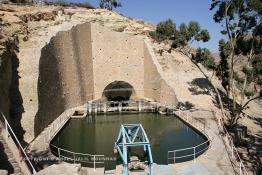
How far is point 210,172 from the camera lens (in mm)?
17172

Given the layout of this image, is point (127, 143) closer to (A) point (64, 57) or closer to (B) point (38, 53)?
(B) point (38, 53)

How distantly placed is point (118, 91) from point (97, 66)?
154 inches

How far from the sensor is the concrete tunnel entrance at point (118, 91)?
38.7m

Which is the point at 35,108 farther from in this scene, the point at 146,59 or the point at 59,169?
the point at 146,59

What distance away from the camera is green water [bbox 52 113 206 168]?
23.1 meters

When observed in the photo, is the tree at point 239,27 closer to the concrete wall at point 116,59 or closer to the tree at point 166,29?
the tree at point 166,29

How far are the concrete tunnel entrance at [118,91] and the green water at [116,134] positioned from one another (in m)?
5.28

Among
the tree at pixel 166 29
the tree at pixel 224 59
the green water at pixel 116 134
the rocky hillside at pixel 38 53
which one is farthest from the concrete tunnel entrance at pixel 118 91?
the tree at pixel 166 29

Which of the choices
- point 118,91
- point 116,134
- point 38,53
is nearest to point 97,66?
point 118,91

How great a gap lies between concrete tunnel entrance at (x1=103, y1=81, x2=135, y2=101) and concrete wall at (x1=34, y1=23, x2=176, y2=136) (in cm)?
43

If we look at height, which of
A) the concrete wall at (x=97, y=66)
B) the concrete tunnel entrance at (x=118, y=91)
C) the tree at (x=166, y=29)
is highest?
the tree at (x=166, y=29)

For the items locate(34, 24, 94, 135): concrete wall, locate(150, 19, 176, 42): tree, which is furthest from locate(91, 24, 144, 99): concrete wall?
locate(150, 19, 176, 42): tree

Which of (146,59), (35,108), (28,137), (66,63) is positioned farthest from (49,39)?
(146,59)

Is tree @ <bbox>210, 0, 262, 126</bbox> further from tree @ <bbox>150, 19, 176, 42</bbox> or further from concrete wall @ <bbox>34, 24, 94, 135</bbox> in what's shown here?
concrete wall @ <bbox>34, 24, 94, 135</bbox>
